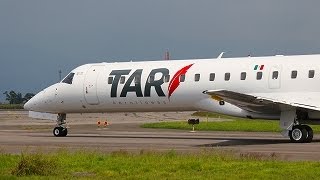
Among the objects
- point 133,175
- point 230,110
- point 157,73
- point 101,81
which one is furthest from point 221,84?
point 133,175

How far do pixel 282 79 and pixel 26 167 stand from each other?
15515mm

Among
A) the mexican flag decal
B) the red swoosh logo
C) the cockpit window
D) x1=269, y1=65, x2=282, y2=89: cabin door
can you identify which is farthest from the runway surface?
the mexican flag decal

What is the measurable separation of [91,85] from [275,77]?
9278 millimetres

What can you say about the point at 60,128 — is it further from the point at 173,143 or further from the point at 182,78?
the point at 173,143

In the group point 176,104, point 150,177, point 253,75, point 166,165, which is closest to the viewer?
point 150,177

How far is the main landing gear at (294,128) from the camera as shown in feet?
84.9

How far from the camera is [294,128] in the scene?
26.0 meters

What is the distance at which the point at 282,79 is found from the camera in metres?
27.2

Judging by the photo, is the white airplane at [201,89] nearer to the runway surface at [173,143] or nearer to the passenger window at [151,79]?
the passenger window at [151,79]

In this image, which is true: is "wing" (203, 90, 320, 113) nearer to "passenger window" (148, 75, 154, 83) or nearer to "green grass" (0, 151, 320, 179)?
"passenger window" (148, 75, 154, 83)

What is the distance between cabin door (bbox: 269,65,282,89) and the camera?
27297 millimetres

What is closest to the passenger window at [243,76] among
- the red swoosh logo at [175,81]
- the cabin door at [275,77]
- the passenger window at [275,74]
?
the cabin door at [275,77]

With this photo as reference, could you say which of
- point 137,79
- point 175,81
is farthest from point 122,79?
point 175,81

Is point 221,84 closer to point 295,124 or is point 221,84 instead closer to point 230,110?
point 230,110
